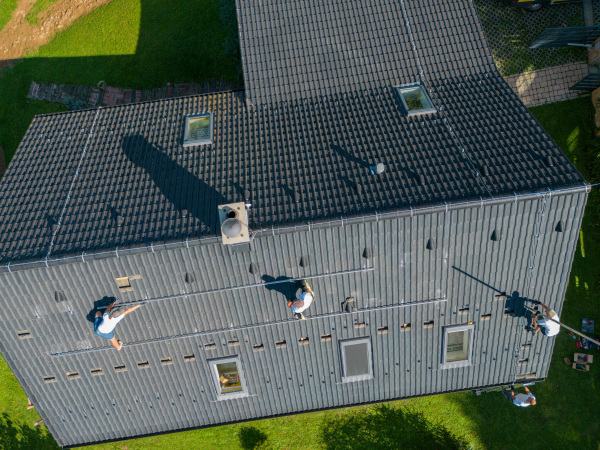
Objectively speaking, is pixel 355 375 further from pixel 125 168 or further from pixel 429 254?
pixel 125 168

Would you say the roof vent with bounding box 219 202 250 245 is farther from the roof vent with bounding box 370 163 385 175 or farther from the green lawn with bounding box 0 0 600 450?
the green lawn with bounding box 0 0 600 450

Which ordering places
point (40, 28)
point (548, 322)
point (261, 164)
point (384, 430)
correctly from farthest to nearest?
point (40, 28), point (384, 430), point (261, 164), point (548, 322)

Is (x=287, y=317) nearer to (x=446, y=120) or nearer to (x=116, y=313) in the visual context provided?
(x=116, y=313)

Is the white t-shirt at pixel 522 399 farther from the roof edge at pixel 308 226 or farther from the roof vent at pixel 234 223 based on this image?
the roof vent at pixel 234 223

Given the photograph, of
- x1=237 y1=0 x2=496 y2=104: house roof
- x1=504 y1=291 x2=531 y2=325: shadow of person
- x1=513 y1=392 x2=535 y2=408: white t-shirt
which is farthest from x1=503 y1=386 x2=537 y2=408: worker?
x1=237 y1=0 x2=496 y2=104: house roof

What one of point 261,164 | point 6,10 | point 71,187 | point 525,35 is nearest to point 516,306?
point 261,164

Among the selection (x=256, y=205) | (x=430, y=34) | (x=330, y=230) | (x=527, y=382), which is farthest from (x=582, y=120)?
(x=256, y=205)
